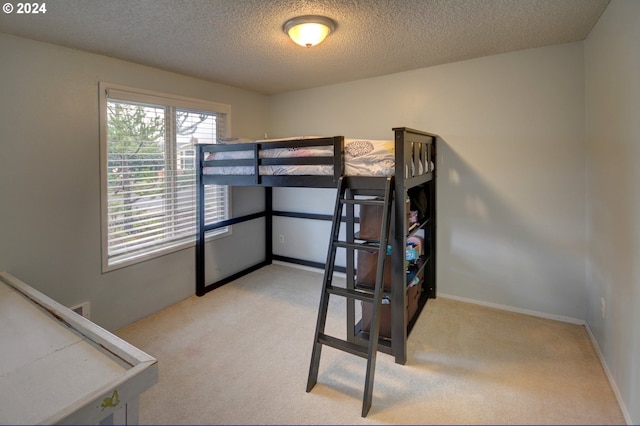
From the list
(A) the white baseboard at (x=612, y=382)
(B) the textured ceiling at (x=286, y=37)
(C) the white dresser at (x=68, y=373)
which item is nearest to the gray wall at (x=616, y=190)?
(A) the white baseboard at (x=612, y=382)

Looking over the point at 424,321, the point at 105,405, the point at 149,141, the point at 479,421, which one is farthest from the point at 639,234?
the point at 149,141

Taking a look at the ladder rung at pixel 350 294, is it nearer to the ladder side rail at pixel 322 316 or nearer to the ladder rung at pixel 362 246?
the ladder side rail at pixel 322 316

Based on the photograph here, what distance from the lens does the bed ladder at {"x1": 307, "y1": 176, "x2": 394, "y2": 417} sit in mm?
1800

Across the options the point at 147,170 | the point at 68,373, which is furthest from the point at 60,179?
the point at 68,373

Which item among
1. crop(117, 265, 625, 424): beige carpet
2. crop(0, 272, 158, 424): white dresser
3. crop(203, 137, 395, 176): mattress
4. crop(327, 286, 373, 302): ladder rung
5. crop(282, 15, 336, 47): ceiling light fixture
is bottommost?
crop(117, 265, 625, 424): beige carpet

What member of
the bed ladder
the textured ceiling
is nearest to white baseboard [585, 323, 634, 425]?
the bed ladder

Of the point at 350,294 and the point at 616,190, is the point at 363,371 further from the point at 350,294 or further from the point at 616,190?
the point at 616,190

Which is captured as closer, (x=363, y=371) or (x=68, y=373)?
(x=68, y=373)

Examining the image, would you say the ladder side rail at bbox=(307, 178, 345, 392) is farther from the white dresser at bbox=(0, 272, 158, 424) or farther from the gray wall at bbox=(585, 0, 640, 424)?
the gray wall at bbox=(585, 0, 640, 424)

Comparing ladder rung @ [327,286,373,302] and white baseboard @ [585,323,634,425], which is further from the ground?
ladder rung @ [327,286,373,302]

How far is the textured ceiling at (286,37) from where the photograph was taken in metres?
1.84

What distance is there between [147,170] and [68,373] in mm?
2000

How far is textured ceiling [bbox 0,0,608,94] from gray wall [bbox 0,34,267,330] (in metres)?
0.16

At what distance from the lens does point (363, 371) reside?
2.03 metres
